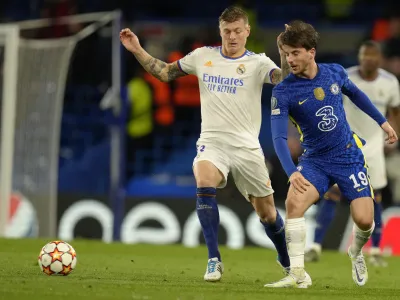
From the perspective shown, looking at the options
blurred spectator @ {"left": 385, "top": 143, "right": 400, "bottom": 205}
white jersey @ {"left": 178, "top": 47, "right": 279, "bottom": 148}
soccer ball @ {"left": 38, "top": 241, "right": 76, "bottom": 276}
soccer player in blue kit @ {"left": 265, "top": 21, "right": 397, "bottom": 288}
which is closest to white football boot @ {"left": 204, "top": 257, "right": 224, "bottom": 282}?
soccer player in blue kit @ {"left": 265, "top": 21, "right": 397, "bottom": 288}

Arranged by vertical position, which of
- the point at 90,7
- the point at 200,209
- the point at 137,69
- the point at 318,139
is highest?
the point at 90,7

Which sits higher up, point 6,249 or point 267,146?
point 267,146

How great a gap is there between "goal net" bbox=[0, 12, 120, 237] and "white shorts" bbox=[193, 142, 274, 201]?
639 centimetres

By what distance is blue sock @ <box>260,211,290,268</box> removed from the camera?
8.86m

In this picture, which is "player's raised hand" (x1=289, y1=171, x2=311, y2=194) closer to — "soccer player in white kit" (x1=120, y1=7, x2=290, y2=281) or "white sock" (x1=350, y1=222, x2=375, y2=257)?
"white sock" (x1=350, y1=222, x2=375, y2=257)

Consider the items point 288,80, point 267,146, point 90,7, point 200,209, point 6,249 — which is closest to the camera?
point 288,80

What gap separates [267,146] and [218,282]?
897 cm

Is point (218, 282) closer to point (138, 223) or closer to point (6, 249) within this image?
point (6, 249)

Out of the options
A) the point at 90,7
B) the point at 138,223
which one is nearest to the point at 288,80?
the point at 138,223

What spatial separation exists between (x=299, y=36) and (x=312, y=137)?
2.76ft

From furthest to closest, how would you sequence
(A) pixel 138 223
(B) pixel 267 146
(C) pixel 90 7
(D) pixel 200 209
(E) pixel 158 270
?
(C) pixel 90 7 < (B) pixel 267 146 < (A) pixel 138 223 < (E) pixel 158 270 < (D) pixel 200 209

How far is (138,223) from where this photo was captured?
15.3 meters

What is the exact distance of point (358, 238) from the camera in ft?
27.5

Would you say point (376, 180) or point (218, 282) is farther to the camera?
point (376, 180)
